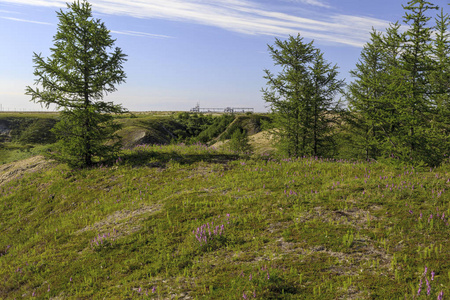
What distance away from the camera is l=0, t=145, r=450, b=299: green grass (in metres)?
5.04

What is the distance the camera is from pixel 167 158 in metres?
15.9

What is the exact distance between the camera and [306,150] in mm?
19609

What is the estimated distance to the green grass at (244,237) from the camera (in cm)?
504

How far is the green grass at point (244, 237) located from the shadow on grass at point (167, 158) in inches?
75.0

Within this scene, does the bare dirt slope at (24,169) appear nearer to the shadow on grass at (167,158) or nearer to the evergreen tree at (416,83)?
the shadow on grass at (167,158)

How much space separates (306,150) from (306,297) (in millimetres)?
15864

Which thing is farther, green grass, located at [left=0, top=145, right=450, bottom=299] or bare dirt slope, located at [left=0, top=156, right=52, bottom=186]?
bare dirt slope, located at [left=0, top=156, right=52, bottom=186]

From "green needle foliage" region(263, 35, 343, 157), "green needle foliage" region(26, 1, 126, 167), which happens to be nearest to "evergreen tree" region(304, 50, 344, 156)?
"green needle foliage" region(263, 35, 343, 157)

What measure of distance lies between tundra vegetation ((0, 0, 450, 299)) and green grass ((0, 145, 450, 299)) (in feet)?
0.11

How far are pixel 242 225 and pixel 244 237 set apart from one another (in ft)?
2.18

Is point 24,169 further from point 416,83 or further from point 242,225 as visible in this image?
point 416,83

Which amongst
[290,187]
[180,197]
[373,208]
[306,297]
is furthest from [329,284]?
[180,197]

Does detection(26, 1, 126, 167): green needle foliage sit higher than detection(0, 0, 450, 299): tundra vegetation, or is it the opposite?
detection(26, 1, 126, 167): green needle foliage

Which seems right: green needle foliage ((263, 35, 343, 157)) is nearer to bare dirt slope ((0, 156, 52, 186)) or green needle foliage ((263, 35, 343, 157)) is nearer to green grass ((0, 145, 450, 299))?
green grass ((0, 145, 450, 299))
